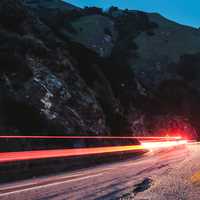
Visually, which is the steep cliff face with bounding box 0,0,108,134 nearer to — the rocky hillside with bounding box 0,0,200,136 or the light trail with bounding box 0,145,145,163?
the rocky hillside with bounding box 0,0,200,136

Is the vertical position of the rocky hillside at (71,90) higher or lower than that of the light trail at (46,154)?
higher

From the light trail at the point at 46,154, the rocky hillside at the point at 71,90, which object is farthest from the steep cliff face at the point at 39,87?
the light trail at the point at 46,154

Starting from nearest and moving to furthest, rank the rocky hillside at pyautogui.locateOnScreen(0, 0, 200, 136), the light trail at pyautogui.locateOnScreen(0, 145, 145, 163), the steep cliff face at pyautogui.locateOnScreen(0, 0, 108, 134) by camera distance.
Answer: the light trail at pyautogui.locateOnScreen(0, 145, 145, 163)
the steep cliff face at pyautogui.locateOnScreen(0, 0, 108, 134)
the rocky hillside at pyautogui.locateOnScreen(0, 0, 200, 136)

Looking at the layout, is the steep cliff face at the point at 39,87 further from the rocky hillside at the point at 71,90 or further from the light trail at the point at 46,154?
the light trail at the point at 46,154

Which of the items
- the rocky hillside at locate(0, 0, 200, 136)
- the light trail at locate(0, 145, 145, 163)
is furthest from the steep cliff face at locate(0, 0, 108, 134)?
the light trail at locate(0, 145, 145, 163)

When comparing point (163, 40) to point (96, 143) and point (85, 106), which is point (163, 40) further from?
point (96, 143)

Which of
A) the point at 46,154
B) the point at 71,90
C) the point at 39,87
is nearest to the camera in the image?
the point at 46,154

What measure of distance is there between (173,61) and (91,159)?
60.6 m

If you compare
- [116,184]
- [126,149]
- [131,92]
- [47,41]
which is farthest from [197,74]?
[116,184]

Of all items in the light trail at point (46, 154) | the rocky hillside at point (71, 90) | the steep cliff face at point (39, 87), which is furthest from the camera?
the rocky hillside at point (71, 90)

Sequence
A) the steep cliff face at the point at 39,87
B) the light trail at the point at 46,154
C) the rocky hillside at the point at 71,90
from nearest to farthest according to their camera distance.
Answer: the light trail at the point at 46,154 < the steep cliff face at the point at 39,87 < the rocky hillside at the point at 71,90

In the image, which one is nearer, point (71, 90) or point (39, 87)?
point (39, 87)

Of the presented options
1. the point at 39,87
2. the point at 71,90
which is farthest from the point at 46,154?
the point at 71,90

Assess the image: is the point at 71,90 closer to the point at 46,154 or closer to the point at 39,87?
Answer: the point at 39,87
